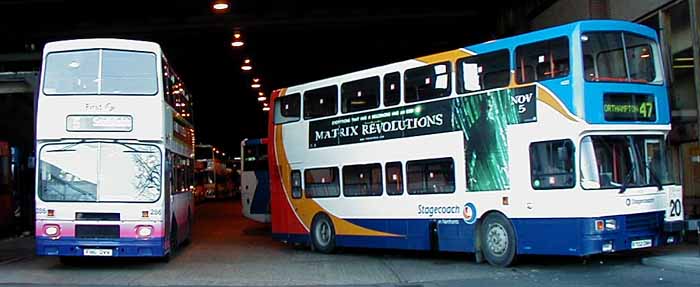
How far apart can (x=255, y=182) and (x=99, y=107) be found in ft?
35.9

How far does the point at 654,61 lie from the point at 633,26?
73 cm

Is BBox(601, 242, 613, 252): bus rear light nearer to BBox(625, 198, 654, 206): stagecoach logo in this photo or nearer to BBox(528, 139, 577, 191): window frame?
BBox(625, 198, 654, 206): stagecoach logo

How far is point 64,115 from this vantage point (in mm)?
13539

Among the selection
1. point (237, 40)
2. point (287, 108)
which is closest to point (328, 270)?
point (287, 108)

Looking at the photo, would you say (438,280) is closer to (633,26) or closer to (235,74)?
(633,26)

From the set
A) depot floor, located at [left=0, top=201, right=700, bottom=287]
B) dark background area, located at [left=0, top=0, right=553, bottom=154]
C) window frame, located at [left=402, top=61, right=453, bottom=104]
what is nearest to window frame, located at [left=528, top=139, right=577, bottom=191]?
depot floor, located at [left=0, top=201, right=700, bottom=287]

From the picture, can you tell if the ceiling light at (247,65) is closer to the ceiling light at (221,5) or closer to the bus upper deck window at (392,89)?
the ceiling light at (221,5)

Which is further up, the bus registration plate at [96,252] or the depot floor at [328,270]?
the bus registration plate at [96,252]

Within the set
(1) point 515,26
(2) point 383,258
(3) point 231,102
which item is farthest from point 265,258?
(3) point 231,102

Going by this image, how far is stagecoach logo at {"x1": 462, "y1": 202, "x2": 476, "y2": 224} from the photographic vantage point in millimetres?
13930

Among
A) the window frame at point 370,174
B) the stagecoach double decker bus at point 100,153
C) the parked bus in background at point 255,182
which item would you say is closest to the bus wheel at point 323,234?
the window frame at point 370,174

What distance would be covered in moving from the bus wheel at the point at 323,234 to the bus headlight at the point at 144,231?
16.3 feet

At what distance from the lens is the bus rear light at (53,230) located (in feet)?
43.7

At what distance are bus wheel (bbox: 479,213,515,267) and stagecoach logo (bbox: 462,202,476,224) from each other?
22 cm
